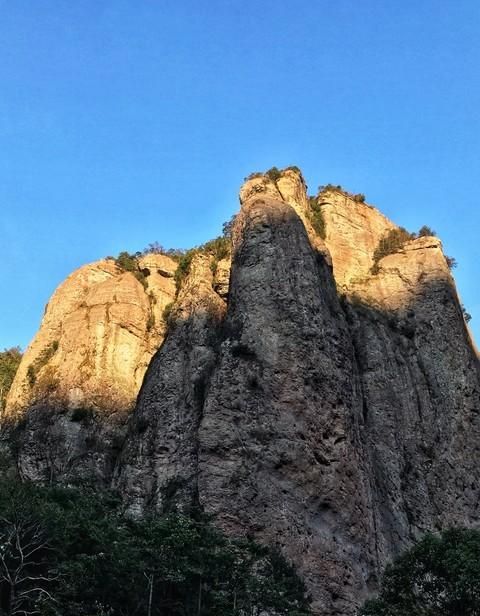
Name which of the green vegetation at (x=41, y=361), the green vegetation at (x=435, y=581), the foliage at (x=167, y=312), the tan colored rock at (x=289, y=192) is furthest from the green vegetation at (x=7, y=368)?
the green vegetation at (x=435, y=581)

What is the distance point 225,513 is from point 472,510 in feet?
40.3

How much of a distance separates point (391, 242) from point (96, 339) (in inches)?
674

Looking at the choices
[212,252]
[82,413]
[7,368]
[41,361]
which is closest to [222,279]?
[212,252]

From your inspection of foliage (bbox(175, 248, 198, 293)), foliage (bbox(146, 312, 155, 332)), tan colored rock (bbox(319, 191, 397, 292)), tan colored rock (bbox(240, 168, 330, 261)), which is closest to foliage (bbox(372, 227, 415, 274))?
tan colored rock (bbox(319, 191, 397, 292))

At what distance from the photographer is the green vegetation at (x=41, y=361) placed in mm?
38466

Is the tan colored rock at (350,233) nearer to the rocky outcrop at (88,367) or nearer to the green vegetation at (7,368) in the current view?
the rocky outcrop at (88,367)

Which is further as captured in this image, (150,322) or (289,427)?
(150,322)

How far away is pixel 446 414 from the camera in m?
36.2

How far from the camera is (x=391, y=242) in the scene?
1758 inches

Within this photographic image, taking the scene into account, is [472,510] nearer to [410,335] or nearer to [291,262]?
[410,335]

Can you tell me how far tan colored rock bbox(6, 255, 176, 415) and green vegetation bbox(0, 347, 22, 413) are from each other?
6286mm

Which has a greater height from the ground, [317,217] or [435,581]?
[317,217]

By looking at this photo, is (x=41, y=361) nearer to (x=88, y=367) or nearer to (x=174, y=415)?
(x=88, y=367)

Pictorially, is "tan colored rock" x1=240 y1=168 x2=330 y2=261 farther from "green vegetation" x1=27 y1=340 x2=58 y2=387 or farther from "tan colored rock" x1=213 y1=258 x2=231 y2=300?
"green vegetation" x1=27 y1=340 x2=58 y2=387
